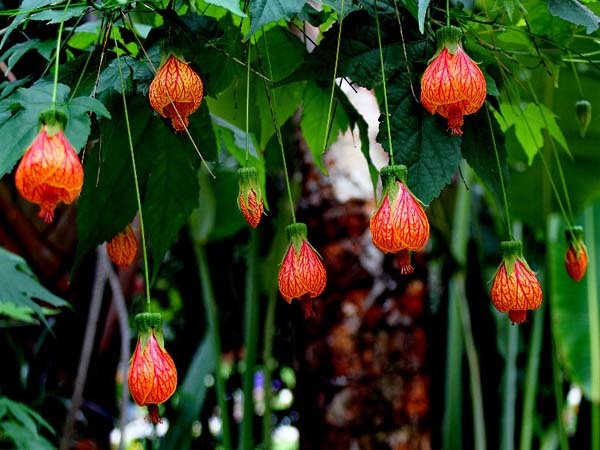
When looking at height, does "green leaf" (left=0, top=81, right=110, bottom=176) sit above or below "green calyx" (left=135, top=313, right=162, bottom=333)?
above

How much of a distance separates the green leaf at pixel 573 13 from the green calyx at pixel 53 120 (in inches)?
12.6

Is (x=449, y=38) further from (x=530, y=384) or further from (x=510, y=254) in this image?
(x=530, y=384)

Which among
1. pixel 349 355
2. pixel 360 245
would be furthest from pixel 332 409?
pixel 360 245

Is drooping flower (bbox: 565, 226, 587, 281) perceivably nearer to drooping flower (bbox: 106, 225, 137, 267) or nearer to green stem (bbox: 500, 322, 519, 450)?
drooping flower (bbox: 106, 225, 137, 267)

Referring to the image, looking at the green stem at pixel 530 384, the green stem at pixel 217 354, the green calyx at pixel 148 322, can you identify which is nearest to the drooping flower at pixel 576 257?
the green calyx at pixel 148 322

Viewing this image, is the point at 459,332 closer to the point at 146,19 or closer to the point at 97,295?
the point at 97,295

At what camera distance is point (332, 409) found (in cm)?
153

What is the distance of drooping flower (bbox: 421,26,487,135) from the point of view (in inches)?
20.2

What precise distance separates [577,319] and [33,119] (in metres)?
1.65

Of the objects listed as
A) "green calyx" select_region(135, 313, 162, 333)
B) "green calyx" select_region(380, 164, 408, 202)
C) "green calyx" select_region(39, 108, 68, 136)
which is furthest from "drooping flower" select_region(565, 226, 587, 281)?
"green calyx" select_region(39, 108, 68, 136)

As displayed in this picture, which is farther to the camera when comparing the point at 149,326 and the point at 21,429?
the point at 21,429

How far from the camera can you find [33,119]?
47cm

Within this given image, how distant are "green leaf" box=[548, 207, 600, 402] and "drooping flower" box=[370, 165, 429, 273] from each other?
142cm

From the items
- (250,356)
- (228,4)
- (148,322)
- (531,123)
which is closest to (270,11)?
(228,4)
